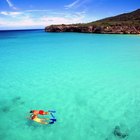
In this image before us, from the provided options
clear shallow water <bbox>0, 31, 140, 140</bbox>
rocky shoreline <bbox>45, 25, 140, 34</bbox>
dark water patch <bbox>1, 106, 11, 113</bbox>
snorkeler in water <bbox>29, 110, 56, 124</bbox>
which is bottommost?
rocky shoreline <bbox>45, 25, 140, 34</bbox>

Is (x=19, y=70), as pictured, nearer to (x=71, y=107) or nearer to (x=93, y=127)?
(x=71, y=107)

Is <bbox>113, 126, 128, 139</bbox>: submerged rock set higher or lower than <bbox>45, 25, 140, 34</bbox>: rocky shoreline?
higher

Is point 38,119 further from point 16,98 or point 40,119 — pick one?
point 16,98

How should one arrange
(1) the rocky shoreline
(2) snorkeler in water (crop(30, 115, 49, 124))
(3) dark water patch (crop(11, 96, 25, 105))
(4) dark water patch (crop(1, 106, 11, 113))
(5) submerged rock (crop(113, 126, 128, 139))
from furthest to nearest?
(1) the rocky shoreline
(3) dark water patch (crop(11, 96, 25, 105))
(4) dark water patch (crop(1, 106, 11, 113))
(2) snorkeler in water (crop(30, 115, 49, 124))
(5) submerged rock (crop(113, 126, 128, 139))

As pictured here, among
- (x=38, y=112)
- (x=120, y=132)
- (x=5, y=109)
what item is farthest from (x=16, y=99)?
(x=120, y=132)

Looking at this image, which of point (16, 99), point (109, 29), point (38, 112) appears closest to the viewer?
point (38, 112)

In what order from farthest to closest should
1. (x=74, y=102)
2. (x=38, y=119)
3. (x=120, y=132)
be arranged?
(x=74, y=102) < (x=38, y=119) < (x=120, y=132)

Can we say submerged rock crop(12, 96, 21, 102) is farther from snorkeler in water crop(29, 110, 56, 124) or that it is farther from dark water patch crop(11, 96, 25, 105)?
snorkeler in water crop(29, 110, 56, 124)

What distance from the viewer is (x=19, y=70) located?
20125 millimetres

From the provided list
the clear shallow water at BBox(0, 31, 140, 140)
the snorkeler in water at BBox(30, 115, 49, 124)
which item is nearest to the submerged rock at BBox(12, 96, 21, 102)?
the clear shallow water at BBox(0, 31, 140, 140)

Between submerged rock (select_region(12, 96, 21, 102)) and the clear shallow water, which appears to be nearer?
the clear shallow water

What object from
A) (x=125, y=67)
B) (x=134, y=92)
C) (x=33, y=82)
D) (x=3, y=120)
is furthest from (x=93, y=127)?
(x=125, y=67)

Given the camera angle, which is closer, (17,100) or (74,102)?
(74,102)

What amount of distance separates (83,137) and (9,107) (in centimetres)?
488
